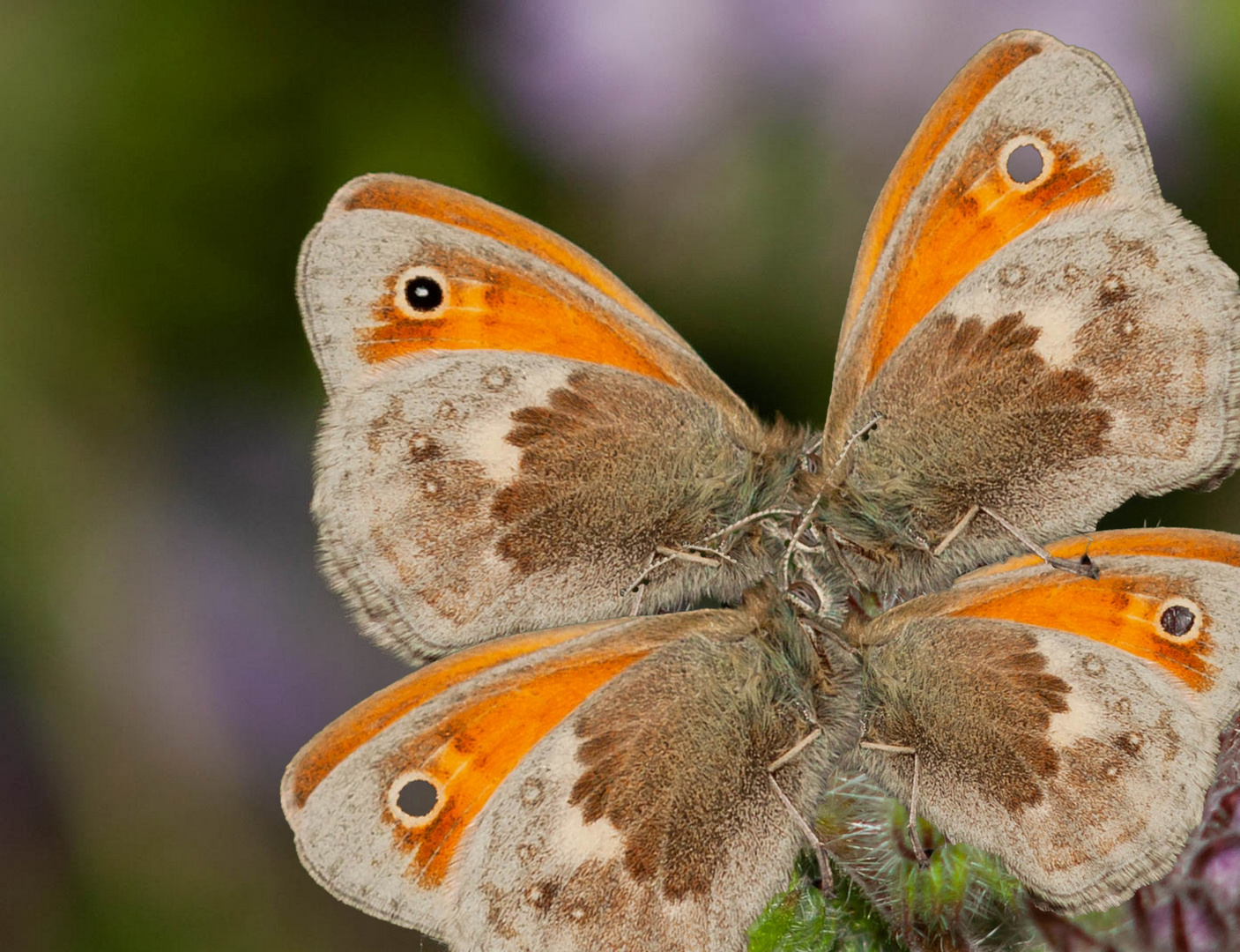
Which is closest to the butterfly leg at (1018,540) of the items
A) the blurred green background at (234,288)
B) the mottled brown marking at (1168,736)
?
the mottled brown marking at (1168,736)

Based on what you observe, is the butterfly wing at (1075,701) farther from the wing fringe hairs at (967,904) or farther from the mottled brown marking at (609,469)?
the mottled brown marking at (609,469)

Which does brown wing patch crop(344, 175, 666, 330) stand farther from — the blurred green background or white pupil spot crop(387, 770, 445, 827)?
the blurred green background

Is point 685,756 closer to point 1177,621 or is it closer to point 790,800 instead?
point 790,800

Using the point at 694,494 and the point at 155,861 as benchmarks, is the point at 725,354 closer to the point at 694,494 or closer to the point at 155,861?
the point at 694,494

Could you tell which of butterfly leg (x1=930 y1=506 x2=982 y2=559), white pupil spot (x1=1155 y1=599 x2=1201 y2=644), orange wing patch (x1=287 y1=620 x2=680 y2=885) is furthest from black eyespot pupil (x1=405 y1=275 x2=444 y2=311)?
white pupil spot (x1=1155 y1=599 x2=1201 y2=644)

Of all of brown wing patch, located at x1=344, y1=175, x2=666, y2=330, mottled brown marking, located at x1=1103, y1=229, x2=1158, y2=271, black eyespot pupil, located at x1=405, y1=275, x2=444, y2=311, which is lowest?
mottled brown marking, located at x1=1103, y1=229, x2=1158, y2=271

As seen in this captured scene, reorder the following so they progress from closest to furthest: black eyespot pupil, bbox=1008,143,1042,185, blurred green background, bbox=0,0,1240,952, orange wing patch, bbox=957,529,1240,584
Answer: orange wing patch, bbox=957,529,1240,584, black eyespot pupil, bbox=1008,143,1042,185, blurred green background, bbox=0,0,1240,952

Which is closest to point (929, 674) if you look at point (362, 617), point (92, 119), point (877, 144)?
point (362, 617)
